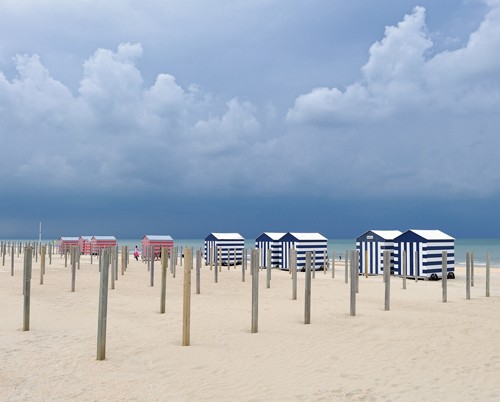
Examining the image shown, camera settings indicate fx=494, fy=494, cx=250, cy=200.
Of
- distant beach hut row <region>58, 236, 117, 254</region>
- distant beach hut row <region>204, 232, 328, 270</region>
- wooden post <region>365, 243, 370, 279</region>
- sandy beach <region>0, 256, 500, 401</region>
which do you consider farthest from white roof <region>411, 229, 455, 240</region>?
distant beach hut row <region>58, 236, 117, 254</region>

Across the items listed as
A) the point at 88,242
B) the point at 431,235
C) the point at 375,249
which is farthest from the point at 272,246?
the point at 88,242

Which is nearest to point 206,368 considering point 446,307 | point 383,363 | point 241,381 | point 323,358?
point 241,381

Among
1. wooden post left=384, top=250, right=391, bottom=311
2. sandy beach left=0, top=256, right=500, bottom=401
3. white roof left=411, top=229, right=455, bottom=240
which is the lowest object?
sandy beach left=0, top=256, right=500, bottom=401

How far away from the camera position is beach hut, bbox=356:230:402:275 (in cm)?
3084

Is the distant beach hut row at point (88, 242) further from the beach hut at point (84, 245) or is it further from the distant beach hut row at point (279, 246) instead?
the distant beach hut row at point (279, 246)

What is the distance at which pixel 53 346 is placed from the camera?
10117mm

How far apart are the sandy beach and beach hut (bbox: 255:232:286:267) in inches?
729

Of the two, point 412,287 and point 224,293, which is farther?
point 412,287

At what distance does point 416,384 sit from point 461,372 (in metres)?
1.17

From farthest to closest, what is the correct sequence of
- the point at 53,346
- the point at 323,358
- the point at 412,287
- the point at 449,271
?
the point at 449,271 < the point at 412,287 < the point at 53,346 < the point at 323,358

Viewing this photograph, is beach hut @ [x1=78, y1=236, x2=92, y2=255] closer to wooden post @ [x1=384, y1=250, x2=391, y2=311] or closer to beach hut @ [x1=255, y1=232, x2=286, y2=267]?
beach hut @ [x1=255, y1=232, x2=286, y2=267]

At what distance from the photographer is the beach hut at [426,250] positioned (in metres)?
27.4

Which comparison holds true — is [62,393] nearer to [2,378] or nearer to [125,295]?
[2,378]

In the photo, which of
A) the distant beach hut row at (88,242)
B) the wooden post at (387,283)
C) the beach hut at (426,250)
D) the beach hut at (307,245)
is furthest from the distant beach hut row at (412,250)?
the distant beach hut row at (88,242)
